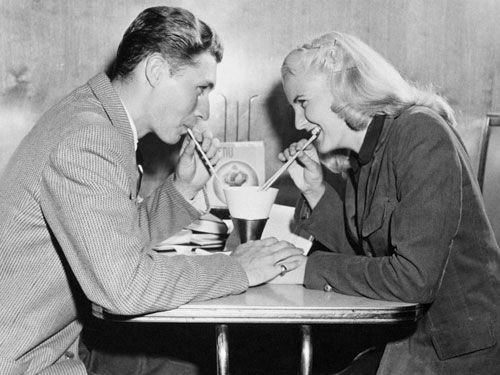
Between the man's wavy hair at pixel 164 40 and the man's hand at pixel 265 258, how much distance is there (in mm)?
509

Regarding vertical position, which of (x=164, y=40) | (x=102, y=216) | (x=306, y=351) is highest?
(x=164, y=40)

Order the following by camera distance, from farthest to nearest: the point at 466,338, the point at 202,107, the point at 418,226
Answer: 1. the point at 202,107
2. the point at 466,338
3. the point at 418,226

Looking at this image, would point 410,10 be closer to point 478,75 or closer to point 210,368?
point 478,75

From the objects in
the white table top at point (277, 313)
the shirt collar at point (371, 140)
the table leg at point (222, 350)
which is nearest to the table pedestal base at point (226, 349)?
the table leg at point (222, 350)

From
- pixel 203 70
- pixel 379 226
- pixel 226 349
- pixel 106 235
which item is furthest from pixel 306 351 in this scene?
pixel 203 70

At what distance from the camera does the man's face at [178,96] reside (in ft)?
5.85

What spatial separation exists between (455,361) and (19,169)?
3.60 feet

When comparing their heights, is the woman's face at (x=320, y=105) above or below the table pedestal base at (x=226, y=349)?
above

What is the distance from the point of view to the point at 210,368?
2.50 metres

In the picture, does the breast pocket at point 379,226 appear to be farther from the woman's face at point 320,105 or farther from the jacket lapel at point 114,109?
the jacket lapel at point 114,109

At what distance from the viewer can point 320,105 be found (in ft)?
6.13

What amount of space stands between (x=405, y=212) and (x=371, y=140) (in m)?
0.29

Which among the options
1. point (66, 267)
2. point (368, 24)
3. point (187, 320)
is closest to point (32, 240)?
point (66, 267)

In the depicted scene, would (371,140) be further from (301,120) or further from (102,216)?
(102,216)
